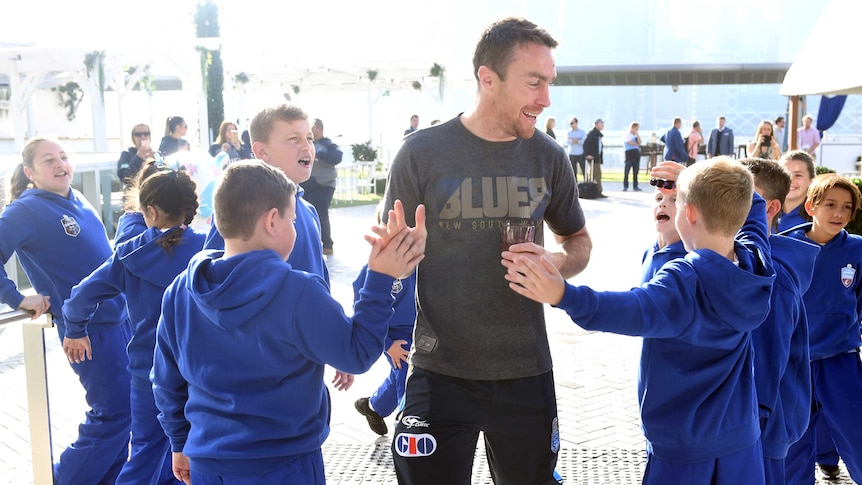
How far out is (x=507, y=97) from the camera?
284 cm

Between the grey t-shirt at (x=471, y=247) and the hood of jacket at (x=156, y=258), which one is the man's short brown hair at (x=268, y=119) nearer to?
the hood of jacket at (x=156, y=258)

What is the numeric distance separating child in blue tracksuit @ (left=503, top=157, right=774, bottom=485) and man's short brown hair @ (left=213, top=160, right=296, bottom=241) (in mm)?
810

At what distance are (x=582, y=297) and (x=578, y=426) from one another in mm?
3155

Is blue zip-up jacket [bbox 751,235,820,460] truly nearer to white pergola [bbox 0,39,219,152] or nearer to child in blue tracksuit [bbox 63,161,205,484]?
child in blue tracksuit [bbox 63,161,205,484]

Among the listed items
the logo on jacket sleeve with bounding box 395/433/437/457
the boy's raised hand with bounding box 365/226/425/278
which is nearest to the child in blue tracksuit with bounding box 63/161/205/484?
the logo on jacket sleeve with bounding box 395/433/437/457

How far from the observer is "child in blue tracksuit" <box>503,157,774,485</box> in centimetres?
263

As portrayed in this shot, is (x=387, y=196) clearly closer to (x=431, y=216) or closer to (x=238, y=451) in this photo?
(x=431, y=216)

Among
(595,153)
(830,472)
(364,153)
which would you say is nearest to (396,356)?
(830,472)

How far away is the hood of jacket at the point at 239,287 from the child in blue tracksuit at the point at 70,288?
1894mm

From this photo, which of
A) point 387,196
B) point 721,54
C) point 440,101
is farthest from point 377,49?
point 721,54

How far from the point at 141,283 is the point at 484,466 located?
2.20m

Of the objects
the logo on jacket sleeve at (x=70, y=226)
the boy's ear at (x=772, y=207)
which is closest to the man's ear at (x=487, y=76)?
the boy's ear at (x=772, y=207)

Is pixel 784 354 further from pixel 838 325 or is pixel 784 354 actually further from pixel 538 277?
pixel 538 277

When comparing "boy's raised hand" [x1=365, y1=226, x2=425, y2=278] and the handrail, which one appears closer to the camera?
"boy's raised hand" [x1=365, y1=226, x2=425, y2=278]
